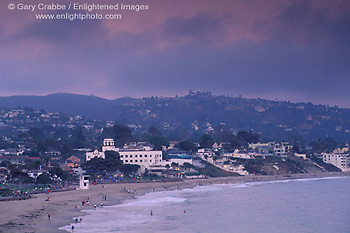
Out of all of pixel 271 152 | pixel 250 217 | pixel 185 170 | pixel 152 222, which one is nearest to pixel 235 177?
pixel 185 170

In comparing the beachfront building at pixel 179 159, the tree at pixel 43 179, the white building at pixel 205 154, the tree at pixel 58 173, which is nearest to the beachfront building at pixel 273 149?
the white building at pixel 205 154

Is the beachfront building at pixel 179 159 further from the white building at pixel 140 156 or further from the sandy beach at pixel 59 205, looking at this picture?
the sandy beach at pixel 59 205

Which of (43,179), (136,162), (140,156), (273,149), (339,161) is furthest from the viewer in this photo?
(339,161)

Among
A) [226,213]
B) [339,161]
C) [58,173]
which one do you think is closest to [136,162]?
[58,173]

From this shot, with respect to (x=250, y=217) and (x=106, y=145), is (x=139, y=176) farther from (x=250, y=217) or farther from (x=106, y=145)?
(x=250, y=217)

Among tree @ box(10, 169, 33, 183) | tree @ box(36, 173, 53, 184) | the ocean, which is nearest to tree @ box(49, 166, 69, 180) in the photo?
tree @ box(36, 173, 53, 184)

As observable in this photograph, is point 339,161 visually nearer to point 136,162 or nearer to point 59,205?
point 136,162
